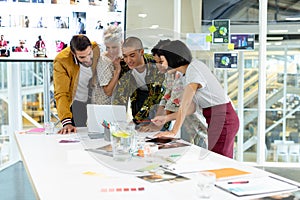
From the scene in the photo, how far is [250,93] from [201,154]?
2933mm

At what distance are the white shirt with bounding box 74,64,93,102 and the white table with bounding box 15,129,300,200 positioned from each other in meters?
0.78

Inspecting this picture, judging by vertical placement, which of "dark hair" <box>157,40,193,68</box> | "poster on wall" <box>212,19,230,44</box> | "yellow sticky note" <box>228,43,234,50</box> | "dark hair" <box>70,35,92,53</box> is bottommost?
"dark hair" <box>157,40,193,68</box>

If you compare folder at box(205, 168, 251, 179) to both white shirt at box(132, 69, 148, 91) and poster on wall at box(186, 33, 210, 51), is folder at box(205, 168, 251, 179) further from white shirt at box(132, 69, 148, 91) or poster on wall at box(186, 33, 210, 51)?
poster on wall at box(186, 33, 210, 51)

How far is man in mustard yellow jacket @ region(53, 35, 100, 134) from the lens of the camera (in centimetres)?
288

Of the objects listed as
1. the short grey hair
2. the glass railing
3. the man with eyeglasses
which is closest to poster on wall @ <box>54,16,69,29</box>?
the short grey hair

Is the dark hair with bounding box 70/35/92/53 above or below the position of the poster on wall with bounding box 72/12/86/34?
below

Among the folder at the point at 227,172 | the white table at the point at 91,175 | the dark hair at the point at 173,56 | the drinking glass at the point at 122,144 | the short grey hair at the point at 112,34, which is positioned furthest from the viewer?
the short grey hair at the point at 112,34

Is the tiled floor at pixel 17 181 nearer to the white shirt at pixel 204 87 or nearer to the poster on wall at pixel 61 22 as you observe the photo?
the poster on wall at pixel 61 22

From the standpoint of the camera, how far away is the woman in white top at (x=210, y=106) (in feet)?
8.86

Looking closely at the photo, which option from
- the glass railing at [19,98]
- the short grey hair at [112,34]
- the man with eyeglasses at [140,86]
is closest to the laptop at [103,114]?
the man with eyeglasses at [140,86]

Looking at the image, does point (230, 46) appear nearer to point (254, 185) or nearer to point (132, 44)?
point (132, 44)

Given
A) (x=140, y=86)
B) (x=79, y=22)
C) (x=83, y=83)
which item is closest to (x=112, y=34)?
(x=79, y=22)

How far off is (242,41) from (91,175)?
11.4 feet

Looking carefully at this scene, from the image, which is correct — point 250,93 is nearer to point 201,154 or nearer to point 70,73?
point 70,73
